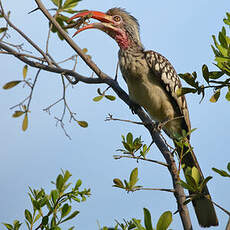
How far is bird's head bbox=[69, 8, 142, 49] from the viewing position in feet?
14.5

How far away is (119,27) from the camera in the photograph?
4.53 metres

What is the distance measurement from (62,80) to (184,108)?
167 cm

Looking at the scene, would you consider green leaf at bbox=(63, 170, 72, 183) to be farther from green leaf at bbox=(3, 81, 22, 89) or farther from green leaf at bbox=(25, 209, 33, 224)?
green leaf at bbox=(3, 81, 22, 89)

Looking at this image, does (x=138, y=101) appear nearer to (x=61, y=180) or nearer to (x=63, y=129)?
(x=63, y=129)

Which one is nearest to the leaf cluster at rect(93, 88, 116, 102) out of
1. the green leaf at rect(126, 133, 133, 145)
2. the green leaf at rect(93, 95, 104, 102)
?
the green leaf at rect(93, 95, 104, 102)

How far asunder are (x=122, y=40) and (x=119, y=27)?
0.66 feet

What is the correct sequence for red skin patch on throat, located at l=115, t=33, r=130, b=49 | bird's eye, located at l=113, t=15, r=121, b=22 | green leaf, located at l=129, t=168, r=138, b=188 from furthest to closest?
bird's eye, located at l=113, t=15, r=121, b=22 < red skin patch on throat, located at l=115, t=33, r=130, b=49 < green leaf, located at l=129, t=168, r=138, b=188

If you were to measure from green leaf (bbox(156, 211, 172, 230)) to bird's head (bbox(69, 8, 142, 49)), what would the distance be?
9.77ft

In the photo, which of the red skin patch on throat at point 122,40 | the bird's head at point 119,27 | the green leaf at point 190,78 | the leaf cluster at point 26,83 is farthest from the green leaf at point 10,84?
the green leaf at point 190,78

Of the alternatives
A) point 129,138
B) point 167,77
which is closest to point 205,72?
point 129,138

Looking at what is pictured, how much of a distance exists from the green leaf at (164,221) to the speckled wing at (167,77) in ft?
8.15

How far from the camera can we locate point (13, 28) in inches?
119

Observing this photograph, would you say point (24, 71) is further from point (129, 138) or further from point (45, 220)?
point (45, 220)

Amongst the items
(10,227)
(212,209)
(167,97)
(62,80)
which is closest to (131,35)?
(167,97)
